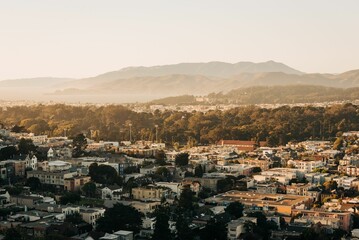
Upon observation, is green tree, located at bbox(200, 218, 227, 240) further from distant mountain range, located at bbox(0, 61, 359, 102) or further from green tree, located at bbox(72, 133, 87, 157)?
distant mountain range, located at bbox(0, 61, 359, 102)

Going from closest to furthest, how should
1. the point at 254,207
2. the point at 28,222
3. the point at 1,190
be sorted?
the point at 28,222 < the point at 254,207 < the point at 1,190

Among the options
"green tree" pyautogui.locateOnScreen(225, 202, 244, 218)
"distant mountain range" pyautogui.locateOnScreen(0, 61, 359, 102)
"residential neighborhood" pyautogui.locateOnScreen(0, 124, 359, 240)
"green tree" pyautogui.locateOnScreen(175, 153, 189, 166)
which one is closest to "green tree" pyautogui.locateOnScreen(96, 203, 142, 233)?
"residential neighborhood" pyautogui.locateOnScreen(0, 124, 359, 240)

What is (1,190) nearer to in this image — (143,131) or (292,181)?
(292,181)

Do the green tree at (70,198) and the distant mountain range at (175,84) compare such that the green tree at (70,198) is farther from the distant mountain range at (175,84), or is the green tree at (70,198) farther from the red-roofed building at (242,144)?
the distant mountain range at (175,84)

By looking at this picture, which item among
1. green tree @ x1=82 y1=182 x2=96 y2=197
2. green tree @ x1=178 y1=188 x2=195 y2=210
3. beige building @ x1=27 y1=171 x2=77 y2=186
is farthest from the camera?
beige building @ x1=27 y1=171 x2=77 y2=186

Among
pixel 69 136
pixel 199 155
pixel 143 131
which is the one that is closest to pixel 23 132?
pixel 69 136

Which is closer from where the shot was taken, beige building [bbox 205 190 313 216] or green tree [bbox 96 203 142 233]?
green tree [bbox 96 203 142 233]
